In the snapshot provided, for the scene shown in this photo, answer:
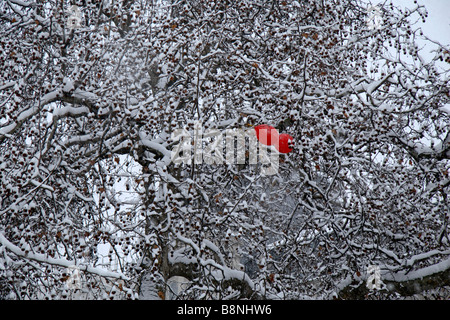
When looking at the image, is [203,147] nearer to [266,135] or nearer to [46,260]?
[266,135]

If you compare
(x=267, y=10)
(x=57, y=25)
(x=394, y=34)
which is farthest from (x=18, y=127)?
(x=394, y=34)

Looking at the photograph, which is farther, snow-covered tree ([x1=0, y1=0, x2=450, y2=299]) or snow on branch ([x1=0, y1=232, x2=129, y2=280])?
snow-covered tree ([x1=0, y1=0, x2=450, y2=299])

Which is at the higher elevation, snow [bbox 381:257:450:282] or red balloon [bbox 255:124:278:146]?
red balloon [bbox 255:124:278:146]

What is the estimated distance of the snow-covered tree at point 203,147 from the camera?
6.08 m

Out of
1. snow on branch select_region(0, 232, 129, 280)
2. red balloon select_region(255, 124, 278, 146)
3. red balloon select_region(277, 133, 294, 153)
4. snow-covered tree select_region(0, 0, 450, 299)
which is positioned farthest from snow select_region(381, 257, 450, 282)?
snow on branch select_region(0, 232, 129, 280)

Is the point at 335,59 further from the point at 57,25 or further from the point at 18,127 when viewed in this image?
the point at 18,127

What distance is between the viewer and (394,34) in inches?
299

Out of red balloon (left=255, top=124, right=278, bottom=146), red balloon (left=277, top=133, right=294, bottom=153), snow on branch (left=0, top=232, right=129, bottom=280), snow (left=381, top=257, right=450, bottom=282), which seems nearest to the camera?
snow on branch (left=0, top=232, right=129, bottom=280)

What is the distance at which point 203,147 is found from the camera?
22.0ft

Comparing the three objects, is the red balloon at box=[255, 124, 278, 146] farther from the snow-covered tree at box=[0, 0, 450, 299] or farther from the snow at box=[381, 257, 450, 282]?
the snow at box=[381, 257, 450, 282]

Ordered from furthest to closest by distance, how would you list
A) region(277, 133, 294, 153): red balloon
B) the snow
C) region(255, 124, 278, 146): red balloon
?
the snow < region(277, 133, 294, 153): red balloon < region(255, 124, 278, 146): red balloon

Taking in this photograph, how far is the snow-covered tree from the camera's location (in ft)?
20.0

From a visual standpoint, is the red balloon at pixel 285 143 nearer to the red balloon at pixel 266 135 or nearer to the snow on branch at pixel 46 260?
the red balloon at pixel 266 135
